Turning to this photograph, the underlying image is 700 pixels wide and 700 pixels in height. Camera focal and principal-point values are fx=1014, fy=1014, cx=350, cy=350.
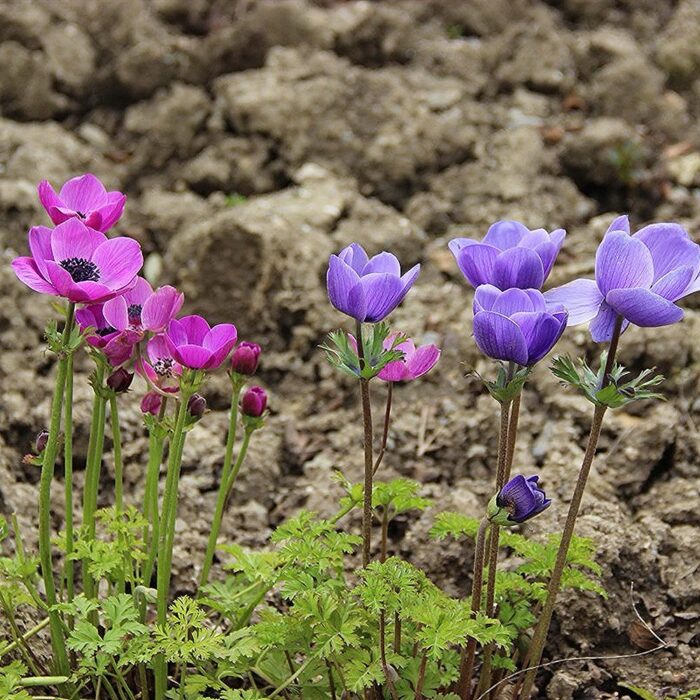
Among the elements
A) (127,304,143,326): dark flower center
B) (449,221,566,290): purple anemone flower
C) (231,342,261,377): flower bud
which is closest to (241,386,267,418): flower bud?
(231,342,261,377): flower bud

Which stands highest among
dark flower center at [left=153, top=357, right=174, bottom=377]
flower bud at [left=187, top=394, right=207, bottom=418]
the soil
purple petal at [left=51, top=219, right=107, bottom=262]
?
purple petal at [left=51, top=219, right=107, bottom=262]

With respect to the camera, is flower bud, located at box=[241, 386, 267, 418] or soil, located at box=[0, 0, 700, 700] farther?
soil, located at box=[0, 0, 700, 700]

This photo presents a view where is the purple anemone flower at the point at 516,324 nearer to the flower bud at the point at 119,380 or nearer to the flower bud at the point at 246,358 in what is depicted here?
the flower bud at the point at 246,358

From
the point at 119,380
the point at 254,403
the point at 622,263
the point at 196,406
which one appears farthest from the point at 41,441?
the point at 622,263

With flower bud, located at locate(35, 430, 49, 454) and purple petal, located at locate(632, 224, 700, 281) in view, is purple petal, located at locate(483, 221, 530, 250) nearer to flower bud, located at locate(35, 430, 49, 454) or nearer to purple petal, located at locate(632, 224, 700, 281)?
purple petal, located at locate(632, 224, 700, 281)

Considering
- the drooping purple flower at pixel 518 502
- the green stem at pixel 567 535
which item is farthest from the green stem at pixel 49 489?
the green stem at pixel 567 535

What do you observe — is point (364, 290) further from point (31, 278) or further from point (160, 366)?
point (31, 278)

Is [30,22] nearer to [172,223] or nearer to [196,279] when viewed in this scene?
[172,223]
